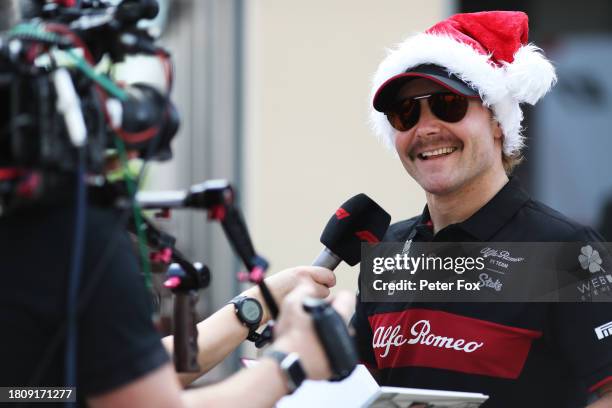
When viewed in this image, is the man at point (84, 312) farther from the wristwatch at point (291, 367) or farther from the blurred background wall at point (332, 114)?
the blurred background wall at point (332, 114)

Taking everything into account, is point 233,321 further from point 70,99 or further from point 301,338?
point 70,99

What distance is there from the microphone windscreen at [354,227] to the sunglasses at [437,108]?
0.91 ft

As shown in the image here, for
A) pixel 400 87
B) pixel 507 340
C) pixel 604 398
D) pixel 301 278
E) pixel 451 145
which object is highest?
pixel 400 87

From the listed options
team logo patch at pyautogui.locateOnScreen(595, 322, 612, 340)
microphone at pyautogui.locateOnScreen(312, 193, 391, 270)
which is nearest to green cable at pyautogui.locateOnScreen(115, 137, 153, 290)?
microphone at pyautogui.locateOnScreen(312, 193, 391, 270)

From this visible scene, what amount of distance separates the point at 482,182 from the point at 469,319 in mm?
421

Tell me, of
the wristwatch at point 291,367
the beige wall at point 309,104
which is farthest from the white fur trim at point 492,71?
the beige wall at point 309,104

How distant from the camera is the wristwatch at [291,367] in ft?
6.70

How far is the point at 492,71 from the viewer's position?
9.64 ft

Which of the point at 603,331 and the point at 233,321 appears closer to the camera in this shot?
the point at 603,331

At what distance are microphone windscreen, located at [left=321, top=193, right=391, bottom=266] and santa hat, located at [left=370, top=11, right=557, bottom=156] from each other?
0.34 m

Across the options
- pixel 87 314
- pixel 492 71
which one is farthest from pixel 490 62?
pixel 87 314

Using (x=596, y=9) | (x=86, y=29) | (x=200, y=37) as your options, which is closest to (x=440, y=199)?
(x=86, y=29)

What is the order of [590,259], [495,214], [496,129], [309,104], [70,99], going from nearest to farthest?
[70,99], [590,259], [495,214], [496,129], [309,104]

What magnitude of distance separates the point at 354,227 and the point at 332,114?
3.47 meters
